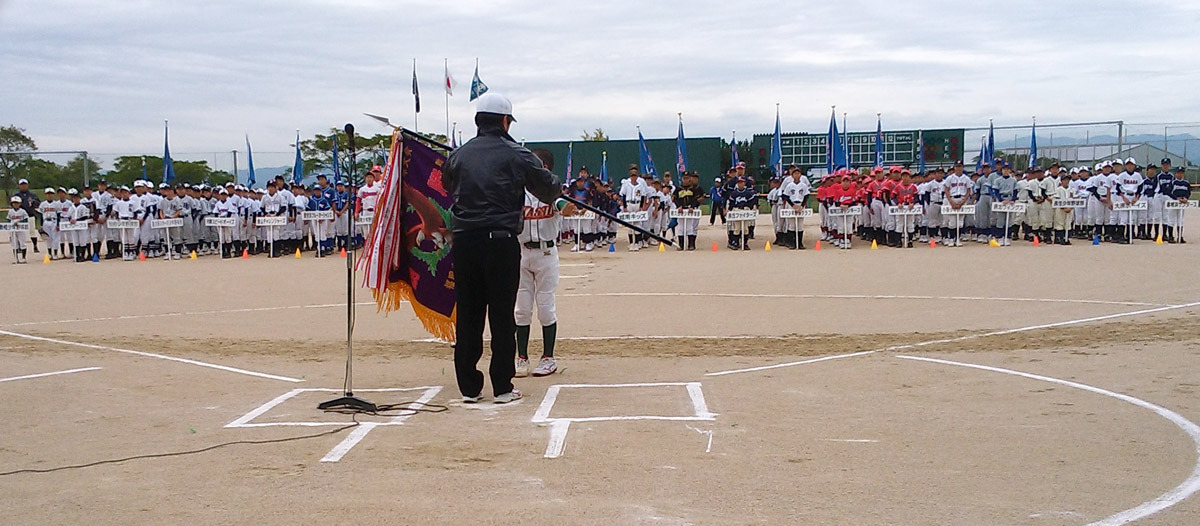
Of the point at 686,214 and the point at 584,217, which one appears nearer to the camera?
the point at 686,214

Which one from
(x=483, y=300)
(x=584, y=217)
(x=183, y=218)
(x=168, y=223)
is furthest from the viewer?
(x=183, y=218)

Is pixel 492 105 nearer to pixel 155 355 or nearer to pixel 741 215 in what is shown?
pixel 155 355

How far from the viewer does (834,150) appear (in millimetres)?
32344

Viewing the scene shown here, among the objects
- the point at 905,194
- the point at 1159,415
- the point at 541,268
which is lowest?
the point at 1159,415

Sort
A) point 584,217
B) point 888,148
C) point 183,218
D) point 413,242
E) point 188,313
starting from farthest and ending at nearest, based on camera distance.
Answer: point 888,148 < point 183,218 < point 584,217 < point 188,313 < point 413,242

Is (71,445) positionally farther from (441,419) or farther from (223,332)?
(223,332)

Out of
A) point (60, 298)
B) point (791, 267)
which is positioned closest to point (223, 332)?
point (60, 298)

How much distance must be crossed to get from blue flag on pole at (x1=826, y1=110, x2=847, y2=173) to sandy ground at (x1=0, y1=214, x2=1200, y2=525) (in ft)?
54.7

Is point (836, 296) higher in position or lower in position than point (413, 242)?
lower

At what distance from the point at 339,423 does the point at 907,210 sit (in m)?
20.3

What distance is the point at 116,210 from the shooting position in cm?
2659

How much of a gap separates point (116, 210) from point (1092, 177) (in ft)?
84.4

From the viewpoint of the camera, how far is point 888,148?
38281mm

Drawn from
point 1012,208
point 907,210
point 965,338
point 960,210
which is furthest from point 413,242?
point 1012,208
